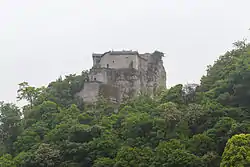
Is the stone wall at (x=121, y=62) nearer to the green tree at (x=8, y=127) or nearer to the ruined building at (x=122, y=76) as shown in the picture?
the ruined building at (x=122, y=76)

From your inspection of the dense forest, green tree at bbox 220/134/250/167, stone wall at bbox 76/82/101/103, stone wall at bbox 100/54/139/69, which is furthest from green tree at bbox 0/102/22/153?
green tree at bbox 220/134/250/167

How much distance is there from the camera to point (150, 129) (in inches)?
1209

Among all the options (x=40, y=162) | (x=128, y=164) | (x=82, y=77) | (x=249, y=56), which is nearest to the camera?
(x=128, y=164)

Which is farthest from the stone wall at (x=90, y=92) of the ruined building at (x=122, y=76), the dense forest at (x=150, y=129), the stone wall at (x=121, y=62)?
the stone wall at (x=121, y=62)

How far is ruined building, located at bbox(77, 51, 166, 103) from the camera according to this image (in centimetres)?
4122

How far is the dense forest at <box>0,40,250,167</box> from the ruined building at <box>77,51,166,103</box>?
2.54 m

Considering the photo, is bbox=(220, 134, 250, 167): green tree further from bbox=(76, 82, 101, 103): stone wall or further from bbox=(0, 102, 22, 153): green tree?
bbox=(76, 82, 101, 103): stone wall

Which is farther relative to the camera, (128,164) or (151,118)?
(151,118)

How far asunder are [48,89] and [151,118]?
15.5m

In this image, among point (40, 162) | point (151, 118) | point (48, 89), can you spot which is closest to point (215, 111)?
Answer: point (151, 118)

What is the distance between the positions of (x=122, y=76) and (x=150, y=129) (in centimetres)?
1298

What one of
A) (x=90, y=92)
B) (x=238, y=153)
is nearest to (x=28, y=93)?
(x=90, y=92)

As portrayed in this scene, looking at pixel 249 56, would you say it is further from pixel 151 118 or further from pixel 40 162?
pixel 40 162

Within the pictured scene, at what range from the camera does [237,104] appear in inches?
1233
